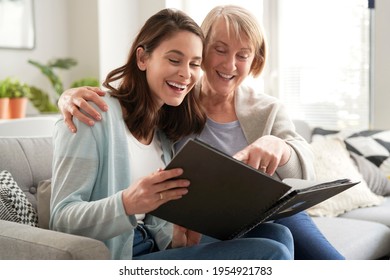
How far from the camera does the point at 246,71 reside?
155 centimetres

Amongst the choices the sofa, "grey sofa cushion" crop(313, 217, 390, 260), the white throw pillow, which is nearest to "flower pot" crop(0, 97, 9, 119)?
the sofa

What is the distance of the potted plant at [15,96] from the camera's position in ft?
10.7

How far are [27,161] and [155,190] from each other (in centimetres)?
73

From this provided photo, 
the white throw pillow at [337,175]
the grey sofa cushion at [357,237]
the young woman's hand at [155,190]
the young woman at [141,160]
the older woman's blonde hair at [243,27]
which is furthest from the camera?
the white throw pillow at [337,175]

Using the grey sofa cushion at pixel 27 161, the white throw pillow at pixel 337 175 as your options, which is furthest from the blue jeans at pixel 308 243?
the white throw pillow at pixel 337 175

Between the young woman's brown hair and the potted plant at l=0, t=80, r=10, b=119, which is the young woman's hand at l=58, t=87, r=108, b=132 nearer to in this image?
the young woman's brown hair

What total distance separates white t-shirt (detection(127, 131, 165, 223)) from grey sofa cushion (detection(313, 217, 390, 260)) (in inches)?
30.0

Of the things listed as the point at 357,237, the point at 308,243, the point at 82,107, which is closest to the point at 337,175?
the point at 357,237

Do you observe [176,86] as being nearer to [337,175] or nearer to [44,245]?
[44,245]

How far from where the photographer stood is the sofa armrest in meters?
1.02

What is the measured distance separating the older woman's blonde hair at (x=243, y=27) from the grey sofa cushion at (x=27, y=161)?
23.5 inches

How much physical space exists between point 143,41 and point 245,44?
32 centimetres

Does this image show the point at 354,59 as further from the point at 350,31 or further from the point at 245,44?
the point at 245,44

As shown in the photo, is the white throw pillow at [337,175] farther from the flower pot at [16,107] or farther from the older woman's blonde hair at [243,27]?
the flower pot at [16,107]
